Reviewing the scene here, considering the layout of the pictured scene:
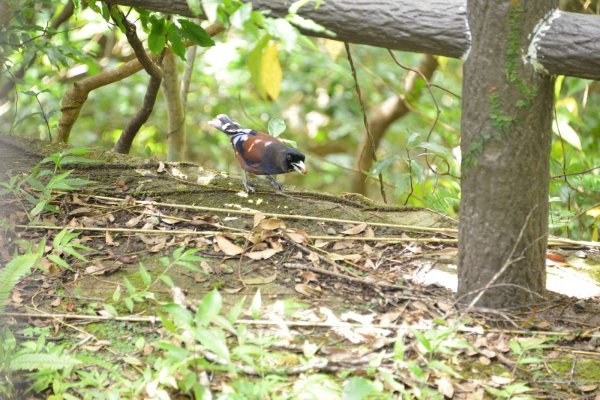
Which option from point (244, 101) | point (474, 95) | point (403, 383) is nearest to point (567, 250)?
point (474, 95)

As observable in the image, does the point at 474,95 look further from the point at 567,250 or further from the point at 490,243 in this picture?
the point at 567,250

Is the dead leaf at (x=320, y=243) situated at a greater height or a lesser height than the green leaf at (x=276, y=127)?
lesser

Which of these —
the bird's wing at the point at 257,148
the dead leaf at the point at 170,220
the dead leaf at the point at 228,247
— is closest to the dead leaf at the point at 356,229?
the dead leaf at the point at 228,247

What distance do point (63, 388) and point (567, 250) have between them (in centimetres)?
259

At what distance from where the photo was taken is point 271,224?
353cm

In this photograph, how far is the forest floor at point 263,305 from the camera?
8.18 ft

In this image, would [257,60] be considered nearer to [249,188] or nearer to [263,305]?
[263,305]

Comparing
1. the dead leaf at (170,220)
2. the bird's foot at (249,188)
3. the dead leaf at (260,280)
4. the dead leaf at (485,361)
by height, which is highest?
the bird's foot at (249,188)

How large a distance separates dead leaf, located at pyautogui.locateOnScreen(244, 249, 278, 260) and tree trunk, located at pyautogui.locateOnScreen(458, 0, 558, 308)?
2.96 ft

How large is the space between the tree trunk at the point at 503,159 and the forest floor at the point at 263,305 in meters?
0.16

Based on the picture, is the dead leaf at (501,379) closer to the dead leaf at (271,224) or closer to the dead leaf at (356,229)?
the dead leaf at (356,229)

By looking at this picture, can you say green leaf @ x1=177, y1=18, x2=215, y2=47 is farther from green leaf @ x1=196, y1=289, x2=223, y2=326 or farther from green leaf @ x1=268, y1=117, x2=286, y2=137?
green leaf @ x1=196, y1=289, x2=223, y2=326

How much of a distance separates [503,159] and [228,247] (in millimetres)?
1379

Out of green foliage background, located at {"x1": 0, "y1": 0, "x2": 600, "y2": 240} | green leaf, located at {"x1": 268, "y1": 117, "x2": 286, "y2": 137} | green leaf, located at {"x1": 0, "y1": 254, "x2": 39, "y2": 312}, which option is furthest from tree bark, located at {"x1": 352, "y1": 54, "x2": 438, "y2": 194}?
green leaf, located at {"x1": 0, "y1": 254, "x2": 39, "y2": 312}
